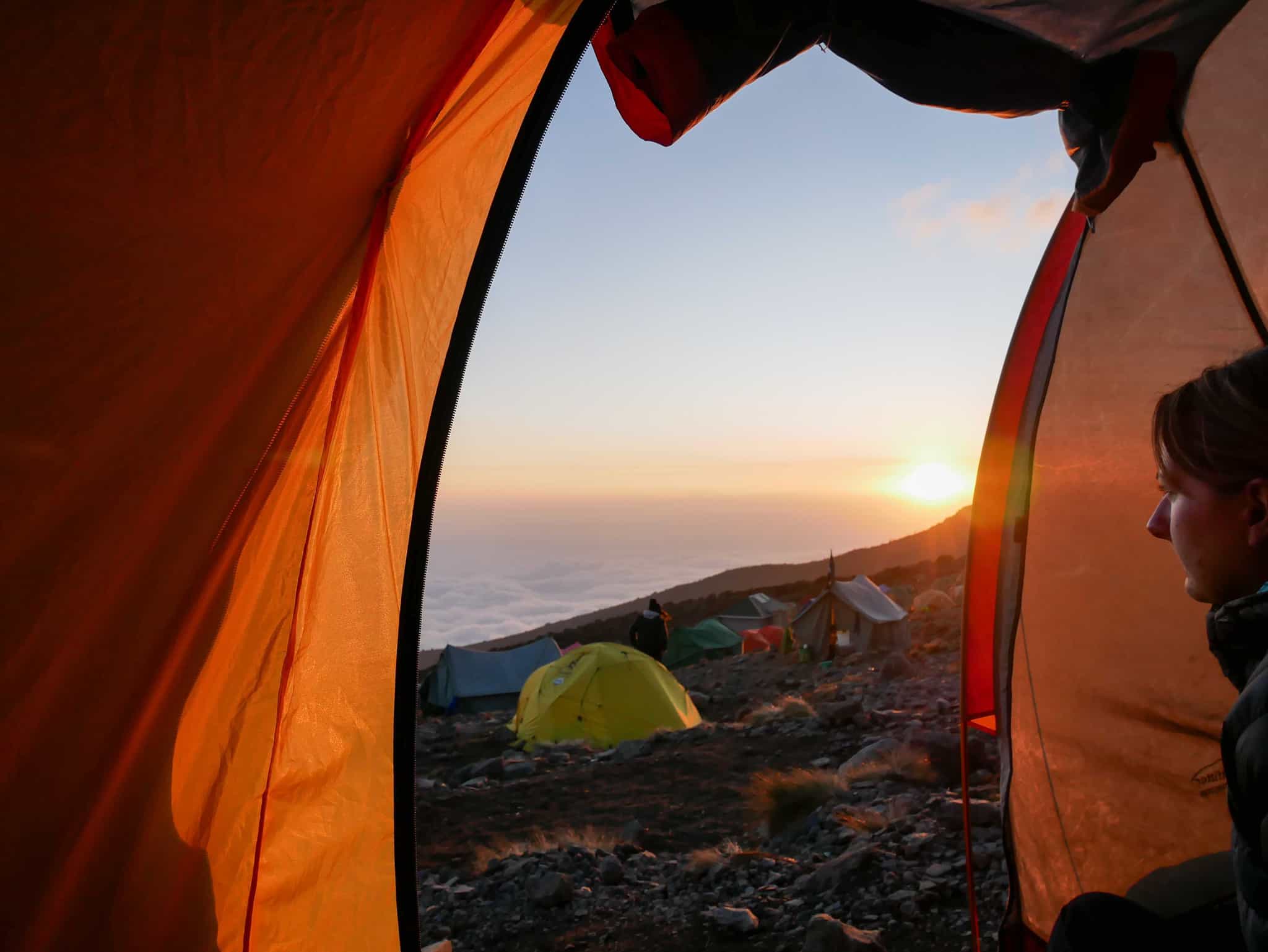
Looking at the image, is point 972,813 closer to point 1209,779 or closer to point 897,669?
point 1209,779

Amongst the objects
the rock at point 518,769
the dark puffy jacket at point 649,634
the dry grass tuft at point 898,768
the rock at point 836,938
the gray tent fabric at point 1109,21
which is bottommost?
the rock at point 518,769

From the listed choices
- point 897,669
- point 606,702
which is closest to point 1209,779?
point 606,702

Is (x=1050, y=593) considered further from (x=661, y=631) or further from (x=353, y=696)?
(x=661, y=631)

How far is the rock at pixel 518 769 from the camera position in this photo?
30.7ft

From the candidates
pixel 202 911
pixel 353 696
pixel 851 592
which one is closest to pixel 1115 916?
pixel 353 696

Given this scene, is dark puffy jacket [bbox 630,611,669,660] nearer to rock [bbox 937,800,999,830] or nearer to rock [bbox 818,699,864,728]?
rock [bbox 818,699,864,728]

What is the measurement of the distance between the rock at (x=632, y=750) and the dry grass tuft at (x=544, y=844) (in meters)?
→ 2.97

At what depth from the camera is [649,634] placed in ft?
50.8

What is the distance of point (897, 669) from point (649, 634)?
4612 millimetres

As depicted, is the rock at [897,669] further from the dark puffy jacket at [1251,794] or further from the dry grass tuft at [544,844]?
the dark puffy jacket at [1251,794]

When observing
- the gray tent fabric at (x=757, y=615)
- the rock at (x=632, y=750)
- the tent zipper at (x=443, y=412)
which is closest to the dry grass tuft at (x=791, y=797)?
the rock at (x=632, y=750)

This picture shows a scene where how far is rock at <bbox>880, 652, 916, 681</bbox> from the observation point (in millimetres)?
12852

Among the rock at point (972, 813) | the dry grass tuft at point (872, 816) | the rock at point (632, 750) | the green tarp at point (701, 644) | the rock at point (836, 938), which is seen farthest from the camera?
the green tarp at point (701, 644)

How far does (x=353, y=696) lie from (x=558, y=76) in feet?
5.66
